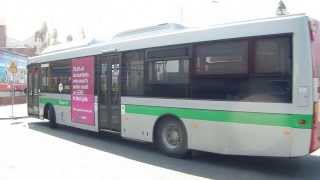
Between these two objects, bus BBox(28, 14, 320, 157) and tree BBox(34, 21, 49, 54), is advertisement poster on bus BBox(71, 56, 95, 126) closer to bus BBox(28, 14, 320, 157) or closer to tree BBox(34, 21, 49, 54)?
bus BBox(28, 14, 320, 157)

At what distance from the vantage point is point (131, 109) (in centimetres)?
1291

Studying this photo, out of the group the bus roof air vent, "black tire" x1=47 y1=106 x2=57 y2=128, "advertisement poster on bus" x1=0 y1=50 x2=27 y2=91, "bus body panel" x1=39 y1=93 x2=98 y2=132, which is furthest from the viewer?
"advertisement poster on bus" x1=0 y1=50 x2=27 y2=91

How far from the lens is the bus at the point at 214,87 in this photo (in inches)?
355

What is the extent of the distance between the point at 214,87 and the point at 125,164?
8.05ft

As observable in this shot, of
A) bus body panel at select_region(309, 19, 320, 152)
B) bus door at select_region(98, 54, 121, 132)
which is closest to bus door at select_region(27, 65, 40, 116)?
bus door at select_region(98, 54, 121, 132)

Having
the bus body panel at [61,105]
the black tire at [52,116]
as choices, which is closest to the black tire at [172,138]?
the bus body panel at [61,105]

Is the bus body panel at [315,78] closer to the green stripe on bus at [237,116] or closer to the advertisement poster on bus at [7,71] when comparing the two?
the green stripe on bus at [237,116]

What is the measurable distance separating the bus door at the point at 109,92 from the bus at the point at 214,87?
27 mm

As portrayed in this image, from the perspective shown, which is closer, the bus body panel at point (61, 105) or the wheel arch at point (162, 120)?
the wheel arch at point (162, 120)

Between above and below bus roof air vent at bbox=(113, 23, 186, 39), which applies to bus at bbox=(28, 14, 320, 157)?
below

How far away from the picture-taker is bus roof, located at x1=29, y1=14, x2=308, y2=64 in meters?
9.23

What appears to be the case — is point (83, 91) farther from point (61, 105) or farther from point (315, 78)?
point (315, 78)

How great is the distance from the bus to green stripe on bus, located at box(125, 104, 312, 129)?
18 millimetres

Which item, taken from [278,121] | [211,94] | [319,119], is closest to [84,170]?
[211,94]
